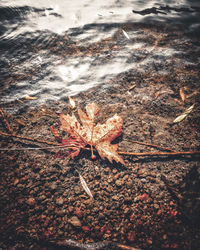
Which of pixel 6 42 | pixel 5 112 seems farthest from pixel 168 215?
pixel 6 42

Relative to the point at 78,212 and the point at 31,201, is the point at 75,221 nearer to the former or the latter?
the point at 78,212

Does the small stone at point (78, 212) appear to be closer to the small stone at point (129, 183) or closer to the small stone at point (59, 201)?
the small stone at point (59, 201)

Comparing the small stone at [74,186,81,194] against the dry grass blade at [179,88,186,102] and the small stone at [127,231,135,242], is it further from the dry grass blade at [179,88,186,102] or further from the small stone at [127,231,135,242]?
the dry grass blade at [179,88,186,102]

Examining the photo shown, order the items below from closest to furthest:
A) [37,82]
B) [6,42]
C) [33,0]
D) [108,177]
A: [108,177]
[37,82]
[6,42]
[33,0]

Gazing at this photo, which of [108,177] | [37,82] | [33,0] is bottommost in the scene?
[108,177]

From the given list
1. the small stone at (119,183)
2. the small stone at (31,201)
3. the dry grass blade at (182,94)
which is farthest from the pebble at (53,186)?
the dry grass blade at (182,94)

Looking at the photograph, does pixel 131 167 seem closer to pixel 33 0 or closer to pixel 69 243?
pixel 69 243
